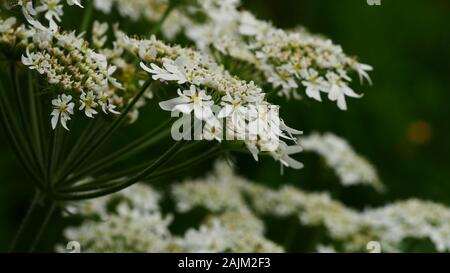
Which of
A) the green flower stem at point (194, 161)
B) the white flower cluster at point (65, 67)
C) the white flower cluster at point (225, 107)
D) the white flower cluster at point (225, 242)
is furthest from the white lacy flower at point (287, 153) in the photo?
the white flower cluster at point (225, 242)

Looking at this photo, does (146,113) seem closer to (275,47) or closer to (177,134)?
(275,47)

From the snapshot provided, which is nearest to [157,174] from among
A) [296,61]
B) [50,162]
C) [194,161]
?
[194,161]

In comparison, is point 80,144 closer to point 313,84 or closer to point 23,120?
point 23,120

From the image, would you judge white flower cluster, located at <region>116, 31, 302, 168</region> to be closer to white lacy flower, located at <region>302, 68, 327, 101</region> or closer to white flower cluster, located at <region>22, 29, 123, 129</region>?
white flower cluster, located at <region>22, 29, 123, 129</region>

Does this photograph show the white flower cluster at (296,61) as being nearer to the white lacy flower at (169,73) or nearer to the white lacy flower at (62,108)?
the white lacy flower at (169,73)
